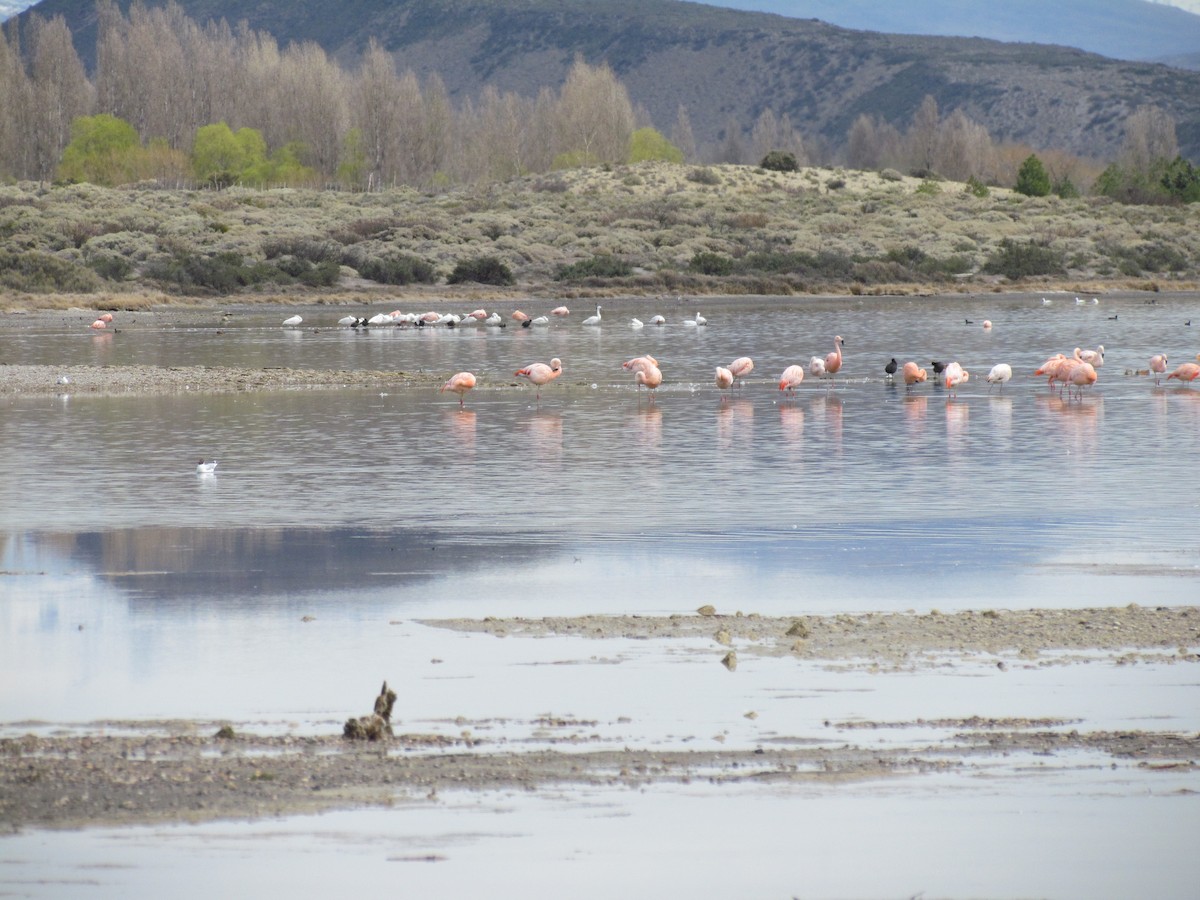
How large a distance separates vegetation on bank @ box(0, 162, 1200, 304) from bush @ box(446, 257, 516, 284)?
60mm

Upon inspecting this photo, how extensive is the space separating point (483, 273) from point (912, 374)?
130ft

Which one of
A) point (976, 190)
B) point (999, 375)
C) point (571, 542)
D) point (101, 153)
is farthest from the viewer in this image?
point (101, 153)

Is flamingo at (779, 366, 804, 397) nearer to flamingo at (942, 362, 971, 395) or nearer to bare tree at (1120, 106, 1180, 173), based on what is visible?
flamingo at (942, 362, 971, 395)

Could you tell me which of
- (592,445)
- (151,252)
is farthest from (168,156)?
(592,445)

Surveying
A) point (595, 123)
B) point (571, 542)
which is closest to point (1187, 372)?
point (571, 542)

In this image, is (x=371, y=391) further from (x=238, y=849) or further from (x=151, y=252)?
(x=151, y=252)

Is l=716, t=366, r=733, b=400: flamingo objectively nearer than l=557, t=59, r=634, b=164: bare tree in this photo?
Yes

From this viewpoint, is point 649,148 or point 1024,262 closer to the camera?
point 1024,262

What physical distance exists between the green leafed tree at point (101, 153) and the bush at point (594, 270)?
46099 millimetres

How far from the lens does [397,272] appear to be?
201 feet

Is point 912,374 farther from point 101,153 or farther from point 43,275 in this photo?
point 101,153

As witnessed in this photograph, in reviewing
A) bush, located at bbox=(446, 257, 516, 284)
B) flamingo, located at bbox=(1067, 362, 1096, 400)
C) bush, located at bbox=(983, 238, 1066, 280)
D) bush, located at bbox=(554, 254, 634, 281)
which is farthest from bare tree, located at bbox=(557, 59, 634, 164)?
flamingo, located at bbox=(1067, 362, 1096, 400)

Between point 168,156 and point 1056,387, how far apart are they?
3522 inches

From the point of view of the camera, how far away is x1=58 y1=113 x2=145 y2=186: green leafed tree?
342ft
